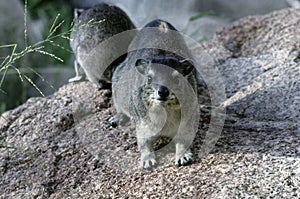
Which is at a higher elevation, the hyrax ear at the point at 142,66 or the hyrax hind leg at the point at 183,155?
the hyrax ear at the point at 142,66

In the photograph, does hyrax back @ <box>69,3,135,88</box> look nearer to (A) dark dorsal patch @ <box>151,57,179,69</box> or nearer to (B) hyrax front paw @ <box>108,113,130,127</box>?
(B) hyrax front paw @ <box>108,113,130,127</box>

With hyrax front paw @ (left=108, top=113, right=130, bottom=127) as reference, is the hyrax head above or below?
above

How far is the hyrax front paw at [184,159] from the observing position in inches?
178

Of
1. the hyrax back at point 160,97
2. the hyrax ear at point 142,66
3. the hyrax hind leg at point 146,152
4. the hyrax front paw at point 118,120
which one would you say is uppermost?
the hyrax ear at point 142,66

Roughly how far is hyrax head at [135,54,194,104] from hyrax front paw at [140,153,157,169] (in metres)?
0.38

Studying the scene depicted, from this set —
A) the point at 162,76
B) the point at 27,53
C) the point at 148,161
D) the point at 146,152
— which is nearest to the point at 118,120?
the point at 146,152

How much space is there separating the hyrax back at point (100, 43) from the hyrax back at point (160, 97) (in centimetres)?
56

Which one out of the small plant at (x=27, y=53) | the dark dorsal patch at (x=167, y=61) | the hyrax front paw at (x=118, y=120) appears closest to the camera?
the small plant at (x=27, y=53)

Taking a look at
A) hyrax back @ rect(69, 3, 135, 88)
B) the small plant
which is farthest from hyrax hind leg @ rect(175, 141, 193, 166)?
hyrax back @ rect(69, 3, 135, 88)

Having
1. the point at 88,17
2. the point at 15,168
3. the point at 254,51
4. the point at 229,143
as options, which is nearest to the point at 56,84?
the point at 88,17

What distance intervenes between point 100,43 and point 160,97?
5.34 ft

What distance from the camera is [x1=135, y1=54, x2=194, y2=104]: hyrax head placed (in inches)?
176

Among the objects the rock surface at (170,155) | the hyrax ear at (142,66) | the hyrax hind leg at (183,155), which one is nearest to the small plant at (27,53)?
the rock surface at (170,155)

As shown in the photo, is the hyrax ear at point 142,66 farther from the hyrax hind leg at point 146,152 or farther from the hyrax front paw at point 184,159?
the hyrax front paw at point 184,159
